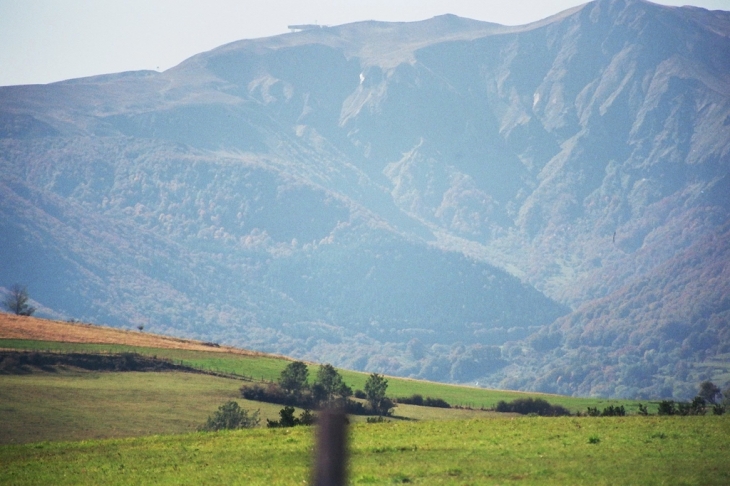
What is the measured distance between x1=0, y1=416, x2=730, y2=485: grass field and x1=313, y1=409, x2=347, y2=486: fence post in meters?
2.24

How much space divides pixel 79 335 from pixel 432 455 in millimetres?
96808

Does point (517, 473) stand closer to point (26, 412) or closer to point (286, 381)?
point (26, 412)

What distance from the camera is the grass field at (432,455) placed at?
121 feet

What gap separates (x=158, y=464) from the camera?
42.8m

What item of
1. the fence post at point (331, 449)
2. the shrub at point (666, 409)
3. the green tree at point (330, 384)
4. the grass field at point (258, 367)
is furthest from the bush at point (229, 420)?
the fence post at point (331, 449)

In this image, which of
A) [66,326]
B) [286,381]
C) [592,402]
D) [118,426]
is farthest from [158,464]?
[592,402]

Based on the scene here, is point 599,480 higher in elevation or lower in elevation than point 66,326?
lower

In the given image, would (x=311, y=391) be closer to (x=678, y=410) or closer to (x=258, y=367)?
(x=258, y=367)

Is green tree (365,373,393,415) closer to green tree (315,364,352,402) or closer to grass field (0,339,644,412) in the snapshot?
green tree (315,364,352,402)

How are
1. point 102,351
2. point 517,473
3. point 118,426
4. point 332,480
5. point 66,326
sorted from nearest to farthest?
point 332,480
point 517,473
point 118,426
point 102,351
point 66,326

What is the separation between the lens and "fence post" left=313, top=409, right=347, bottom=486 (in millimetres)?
32375

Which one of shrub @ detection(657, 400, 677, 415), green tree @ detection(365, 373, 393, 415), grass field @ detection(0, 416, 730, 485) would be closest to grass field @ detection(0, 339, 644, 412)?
green tree @ detection(365, 373, 393, 415)

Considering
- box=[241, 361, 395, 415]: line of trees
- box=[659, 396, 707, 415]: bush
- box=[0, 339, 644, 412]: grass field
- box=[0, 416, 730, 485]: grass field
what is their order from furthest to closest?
box=[0, 339, 644, 412]: grass field, box=[241, 361, 395, 415]: line of trees, box=[659, 396, 707, 415]: bush, box=[0, 416, 730, 485]: grass field

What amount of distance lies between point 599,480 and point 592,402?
111220 millimetres
